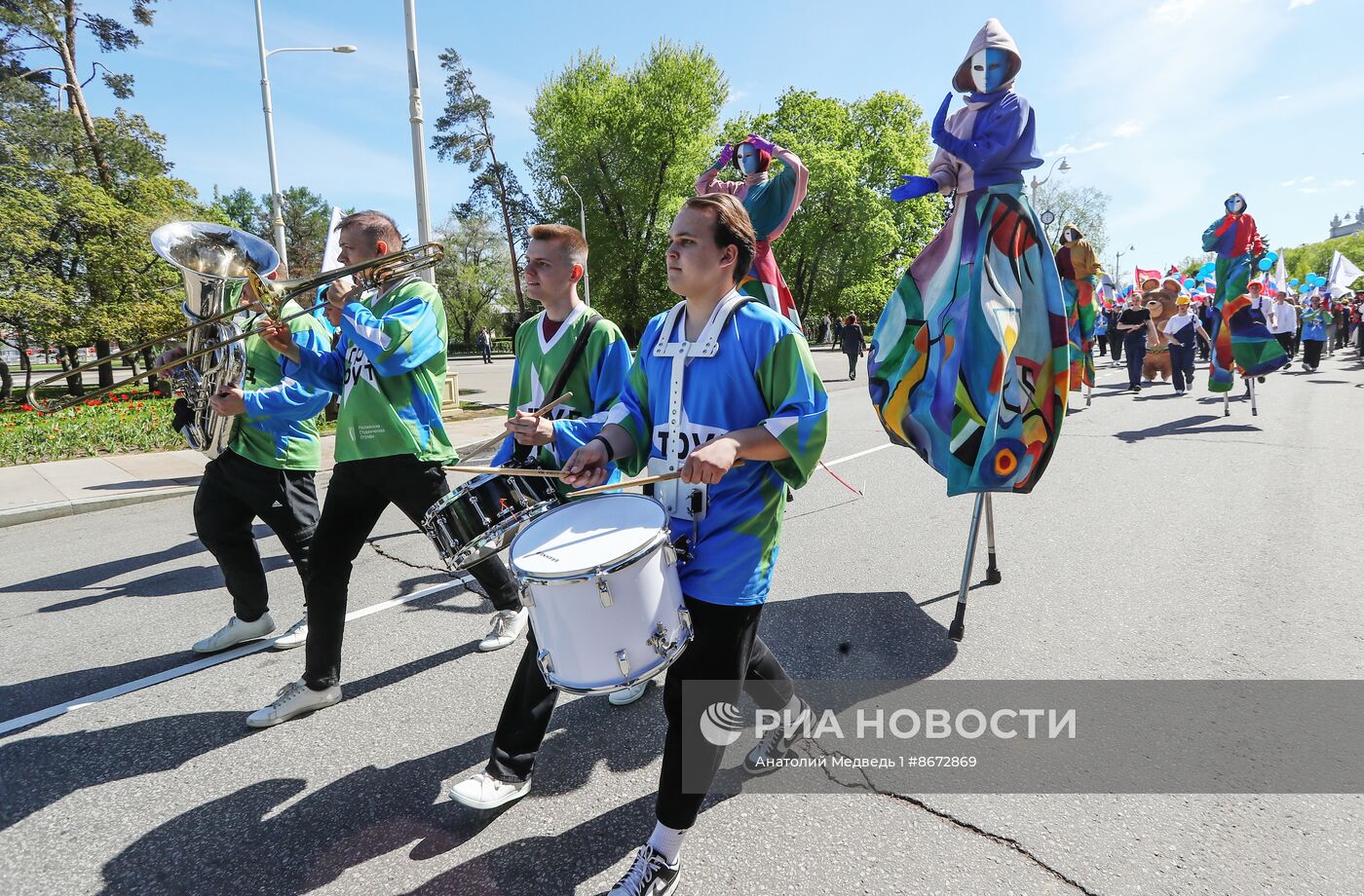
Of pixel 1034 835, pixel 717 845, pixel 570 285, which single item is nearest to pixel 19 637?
pixel 570 285

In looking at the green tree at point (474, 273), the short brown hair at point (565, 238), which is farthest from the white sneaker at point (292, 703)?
the green tree at point (474, 273)

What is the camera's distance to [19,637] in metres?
4.00

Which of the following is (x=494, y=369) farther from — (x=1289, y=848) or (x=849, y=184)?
(x=1289, y=848)

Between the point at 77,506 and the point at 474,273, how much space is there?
49.1 metres

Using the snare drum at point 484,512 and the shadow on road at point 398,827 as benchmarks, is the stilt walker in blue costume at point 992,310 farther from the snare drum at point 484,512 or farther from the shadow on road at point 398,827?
the snare drum at point 484,512

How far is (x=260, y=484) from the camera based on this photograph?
3531 mm

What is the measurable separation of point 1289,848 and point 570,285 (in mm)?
3085

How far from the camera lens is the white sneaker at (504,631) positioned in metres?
3.63

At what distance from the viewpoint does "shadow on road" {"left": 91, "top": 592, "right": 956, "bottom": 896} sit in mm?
2113

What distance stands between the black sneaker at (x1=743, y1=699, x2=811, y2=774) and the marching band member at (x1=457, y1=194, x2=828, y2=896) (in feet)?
1.95

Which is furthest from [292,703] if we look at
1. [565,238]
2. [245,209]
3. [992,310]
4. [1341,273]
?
[245,209]

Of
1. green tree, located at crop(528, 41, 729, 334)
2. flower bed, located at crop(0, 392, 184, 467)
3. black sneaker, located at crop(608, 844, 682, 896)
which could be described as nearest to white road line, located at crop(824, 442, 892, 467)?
black sneaker, located at crop(608, 844, 682, 896)

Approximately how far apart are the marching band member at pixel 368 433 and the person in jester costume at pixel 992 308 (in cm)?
233

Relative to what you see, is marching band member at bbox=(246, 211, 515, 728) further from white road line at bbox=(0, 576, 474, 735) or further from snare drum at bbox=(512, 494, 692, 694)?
snare drum at bbox=(512, 494, 692, 694)
